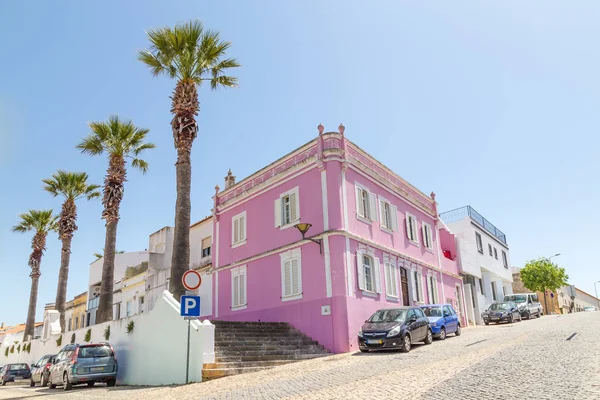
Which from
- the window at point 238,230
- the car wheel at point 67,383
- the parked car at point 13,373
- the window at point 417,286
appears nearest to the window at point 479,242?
the window at point 417,286

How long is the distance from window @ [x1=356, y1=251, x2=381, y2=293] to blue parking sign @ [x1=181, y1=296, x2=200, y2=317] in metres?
8.16

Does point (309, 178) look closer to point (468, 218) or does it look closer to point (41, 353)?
point (468, 218)

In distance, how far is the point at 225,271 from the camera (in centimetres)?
2466

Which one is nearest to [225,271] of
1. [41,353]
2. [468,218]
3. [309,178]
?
[309,178]

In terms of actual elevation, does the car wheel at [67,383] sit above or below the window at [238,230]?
below

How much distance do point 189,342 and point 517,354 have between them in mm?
8523

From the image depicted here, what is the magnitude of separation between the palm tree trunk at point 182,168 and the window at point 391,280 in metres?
8.79

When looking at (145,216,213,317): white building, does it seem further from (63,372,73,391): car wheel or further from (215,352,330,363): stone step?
(215,352,330,363): stone step

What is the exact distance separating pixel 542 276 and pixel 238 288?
34.2 meters

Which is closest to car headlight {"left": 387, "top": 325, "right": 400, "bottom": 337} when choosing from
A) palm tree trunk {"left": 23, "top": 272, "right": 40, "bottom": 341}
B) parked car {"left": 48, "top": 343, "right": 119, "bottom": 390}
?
parked car {"left": 48, "top": 343, "right": 119, "bottom": 390}

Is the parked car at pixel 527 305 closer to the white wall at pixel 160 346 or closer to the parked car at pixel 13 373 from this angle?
the white wall at pixel 160 346

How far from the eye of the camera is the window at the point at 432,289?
1003 inches

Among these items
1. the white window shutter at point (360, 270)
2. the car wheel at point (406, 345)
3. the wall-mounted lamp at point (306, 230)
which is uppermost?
the wall-mounted lamp at point (306, 230)

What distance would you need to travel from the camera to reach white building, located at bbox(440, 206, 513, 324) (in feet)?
109
